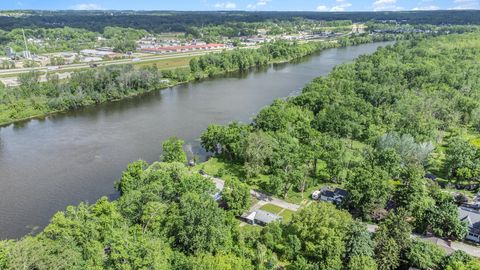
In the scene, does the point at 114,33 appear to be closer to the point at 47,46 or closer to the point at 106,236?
the point at 47,46

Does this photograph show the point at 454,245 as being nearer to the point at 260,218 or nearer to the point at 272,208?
the point at 272,208

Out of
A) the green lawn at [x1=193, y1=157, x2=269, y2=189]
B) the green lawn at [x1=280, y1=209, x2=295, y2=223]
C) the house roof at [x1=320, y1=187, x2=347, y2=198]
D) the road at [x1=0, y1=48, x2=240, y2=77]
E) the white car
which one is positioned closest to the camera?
the green lawn at [x1=280, y1=209, x2=295, y2=223]

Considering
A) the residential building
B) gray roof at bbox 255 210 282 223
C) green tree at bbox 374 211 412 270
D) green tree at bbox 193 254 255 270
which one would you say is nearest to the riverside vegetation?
the residential building

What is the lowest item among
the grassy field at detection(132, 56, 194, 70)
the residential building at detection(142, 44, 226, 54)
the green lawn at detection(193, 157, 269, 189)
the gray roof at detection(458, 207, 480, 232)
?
the green lawn at detection(193, 157, 269, 189)

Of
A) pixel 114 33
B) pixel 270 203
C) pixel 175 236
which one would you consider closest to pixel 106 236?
pixel 175 236

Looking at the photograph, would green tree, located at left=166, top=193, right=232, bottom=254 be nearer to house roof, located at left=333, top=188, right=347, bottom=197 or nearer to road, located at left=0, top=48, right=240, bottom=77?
house roof, located at left=333, top=188, right=347, bottom=197

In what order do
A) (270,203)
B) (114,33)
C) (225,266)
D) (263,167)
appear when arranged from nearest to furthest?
(225,266)
(270,203)
(263,167)
(114,33)
